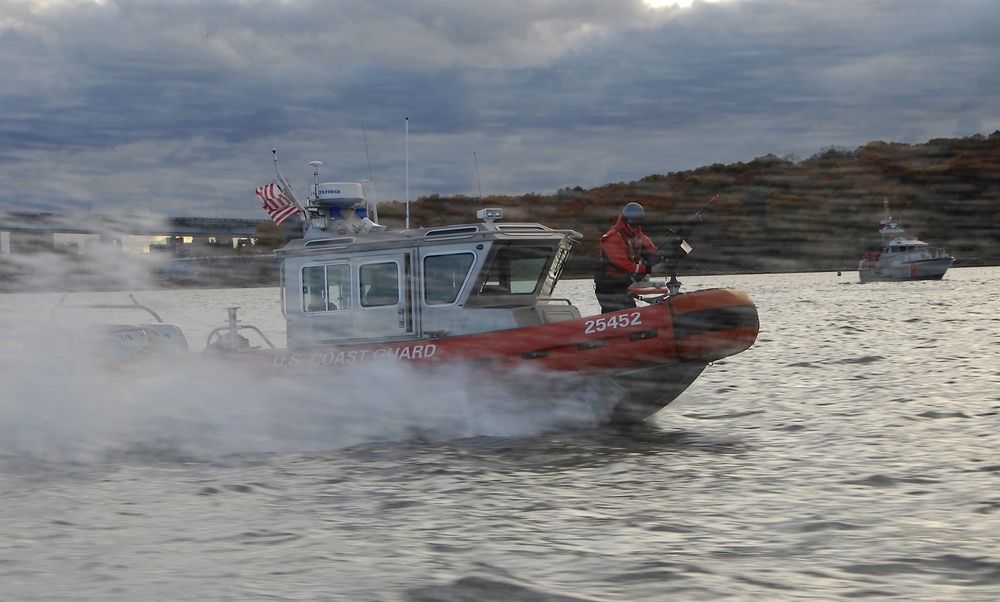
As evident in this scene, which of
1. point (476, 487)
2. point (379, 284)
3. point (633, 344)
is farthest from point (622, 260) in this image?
point (476, 487)

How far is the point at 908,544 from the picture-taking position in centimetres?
493

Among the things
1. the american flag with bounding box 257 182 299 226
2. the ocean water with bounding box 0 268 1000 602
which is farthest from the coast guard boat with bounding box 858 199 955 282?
the american flag with bounding box 257 182 299 226

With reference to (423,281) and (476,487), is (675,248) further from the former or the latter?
(476,487)

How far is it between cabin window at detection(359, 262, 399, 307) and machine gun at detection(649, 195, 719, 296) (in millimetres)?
2627

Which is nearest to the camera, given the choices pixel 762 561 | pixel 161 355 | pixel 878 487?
pixel 762 561

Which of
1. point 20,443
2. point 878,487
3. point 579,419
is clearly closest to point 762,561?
point 878,487

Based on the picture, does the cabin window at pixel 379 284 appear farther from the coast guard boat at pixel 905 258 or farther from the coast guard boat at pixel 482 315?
the coast guard boat at pixel 905 258

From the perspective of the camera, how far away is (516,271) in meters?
9.81

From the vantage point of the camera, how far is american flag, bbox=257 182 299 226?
10.9 metres

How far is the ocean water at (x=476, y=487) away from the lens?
455cm

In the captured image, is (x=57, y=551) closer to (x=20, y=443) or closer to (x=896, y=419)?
(x=20, y=443)

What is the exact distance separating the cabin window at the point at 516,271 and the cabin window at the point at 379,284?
0.92m

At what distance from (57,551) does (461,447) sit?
12.5 feet

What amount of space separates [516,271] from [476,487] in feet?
11.6
